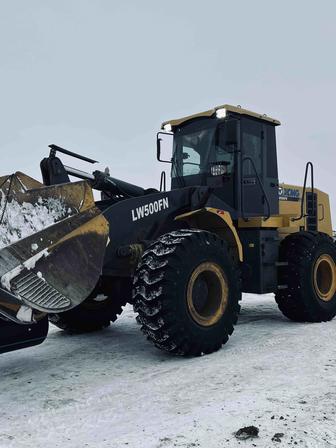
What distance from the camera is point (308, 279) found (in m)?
6.45

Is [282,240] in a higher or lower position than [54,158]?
lower

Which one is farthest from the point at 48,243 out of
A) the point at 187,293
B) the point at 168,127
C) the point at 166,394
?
the point at 168,127

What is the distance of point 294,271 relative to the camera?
645cm

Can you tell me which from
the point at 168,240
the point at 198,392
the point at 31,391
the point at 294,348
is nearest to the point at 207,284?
the point at 168,240

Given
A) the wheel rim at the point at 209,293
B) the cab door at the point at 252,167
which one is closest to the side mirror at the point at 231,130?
the cab door at the point at 252,167

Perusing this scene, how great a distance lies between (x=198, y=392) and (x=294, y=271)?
126 inches

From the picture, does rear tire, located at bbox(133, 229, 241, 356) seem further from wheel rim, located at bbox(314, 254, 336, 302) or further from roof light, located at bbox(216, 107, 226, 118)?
wheel rim, located at bbox(314, 254, 336, 302)

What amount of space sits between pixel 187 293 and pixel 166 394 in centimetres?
122

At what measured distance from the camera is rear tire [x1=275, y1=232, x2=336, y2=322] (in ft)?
21.1

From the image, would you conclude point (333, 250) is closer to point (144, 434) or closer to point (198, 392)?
point (198, 392)

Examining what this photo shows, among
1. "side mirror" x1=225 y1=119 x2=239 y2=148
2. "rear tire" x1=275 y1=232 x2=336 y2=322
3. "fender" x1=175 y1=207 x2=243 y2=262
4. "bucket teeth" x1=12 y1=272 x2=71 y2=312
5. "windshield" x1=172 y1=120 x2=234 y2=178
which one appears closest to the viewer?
"bucket teeth" x1=12 y1=272 x2=71 y2=312

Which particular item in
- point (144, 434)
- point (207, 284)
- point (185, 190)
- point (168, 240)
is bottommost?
point (144, 434)

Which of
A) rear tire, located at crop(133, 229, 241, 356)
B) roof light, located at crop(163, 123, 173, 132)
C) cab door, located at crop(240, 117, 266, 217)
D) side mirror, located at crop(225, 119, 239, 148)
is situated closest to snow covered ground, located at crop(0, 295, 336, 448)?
rear tire, located at crop(133, 229, 241, 356)

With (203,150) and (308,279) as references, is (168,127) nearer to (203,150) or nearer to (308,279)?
(203,150)
